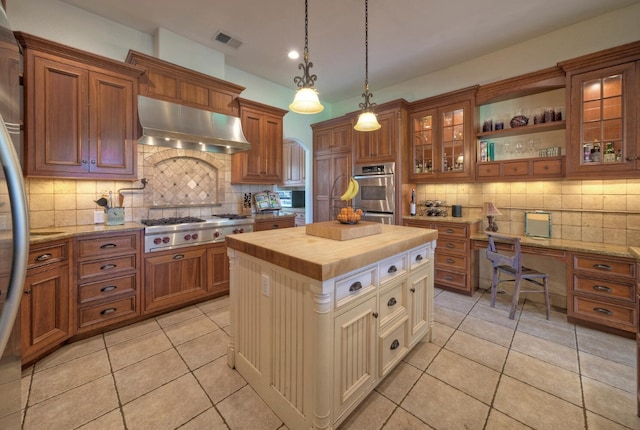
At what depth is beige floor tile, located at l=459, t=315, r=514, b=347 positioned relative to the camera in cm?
232

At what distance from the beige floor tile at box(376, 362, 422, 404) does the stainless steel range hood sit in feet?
9.57

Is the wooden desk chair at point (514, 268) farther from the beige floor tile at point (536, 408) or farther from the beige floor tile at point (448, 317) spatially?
the beige floor tile at point (536, 408)

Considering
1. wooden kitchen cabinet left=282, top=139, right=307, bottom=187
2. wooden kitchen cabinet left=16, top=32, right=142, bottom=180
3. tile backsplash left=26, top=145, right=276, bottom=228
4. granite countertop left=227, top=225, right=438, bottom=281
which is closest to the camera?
granite countertop left=227, top=225, right=438, bottom=281

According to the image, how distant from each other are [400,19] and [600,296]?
3327mm

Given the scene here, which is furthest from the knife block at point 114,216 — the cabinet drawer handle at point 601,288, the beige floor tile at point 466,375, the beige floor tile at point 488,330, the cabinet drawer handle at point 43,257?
the cabinet drawer handle at point 601,288

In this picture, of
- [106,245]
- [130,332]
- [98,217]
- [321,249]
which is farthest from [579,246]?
[98,217]

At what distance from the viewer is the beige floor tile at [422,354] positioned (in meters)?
1.99

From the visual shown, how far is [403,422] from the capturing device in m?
1.48

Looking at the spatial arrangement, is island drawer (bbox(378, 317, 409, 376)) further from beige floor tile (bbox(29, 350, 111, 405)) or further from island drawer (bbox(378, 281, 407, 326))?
beige floor tile (bbox(29, 350, 111, 405))

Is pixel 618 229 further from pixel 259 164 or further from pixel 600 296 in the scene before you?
pixel 259 164

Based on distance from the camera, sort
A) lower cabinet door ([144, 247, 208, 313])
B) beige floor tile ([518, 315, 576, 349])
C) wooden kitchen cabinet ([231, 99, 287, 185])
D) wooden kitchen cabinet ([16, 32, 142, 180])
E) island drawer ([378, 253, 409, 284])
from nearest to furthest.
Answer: island drawer ([378, 253, 409, 284]) → wooden kitchen cabinet ([16, 32, 142, 180]) → beige floor tile ([518, 315, 576, 349]) → lower cabinet door ([144, 247, 208, 313]) → wooden kitchen cabinet ([231, 99, 287, 185])

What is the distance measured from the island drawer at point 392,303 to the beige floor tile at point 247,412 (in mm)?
843

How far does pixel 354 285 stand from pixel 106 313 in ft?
7.83

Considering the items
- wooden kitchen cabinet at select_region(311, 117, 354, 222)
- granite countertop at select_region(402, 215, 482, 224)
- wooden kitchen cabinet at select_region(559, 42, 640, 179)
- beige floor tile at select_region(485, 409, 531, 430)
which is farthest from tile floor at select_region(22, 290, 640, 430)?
wooden kitchen cabinet at select_region(311, 117, 354, 222)
